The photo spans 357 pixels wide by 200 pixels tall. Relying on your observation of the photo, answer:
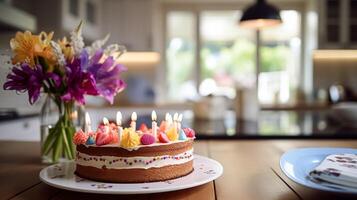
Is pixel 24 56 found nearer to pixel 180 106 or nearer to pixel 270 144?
pixel 270 144

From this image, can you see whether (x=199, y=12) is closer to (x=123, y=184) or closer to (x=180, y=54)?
(x=180, y=54)

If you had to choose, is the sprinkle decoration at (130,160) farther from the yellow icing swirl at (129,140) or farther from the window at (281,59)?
the window at (281,59)

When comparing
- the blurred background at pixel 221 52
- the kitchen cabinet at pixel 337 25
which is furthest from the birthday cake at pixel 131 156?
the kitchen cabinet at pixel 337 25

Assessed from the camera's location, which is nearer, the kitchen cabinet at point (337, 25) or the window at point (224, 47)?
the kitchen cabinet at point (337, 25)

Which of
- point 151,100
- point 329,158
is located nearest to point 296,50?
point 151,100

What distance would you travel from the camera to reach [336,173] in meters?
0.59

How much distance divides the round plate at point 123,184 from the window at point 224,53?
3685 millimetres

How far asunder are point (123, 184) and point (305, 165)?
15.4 inches

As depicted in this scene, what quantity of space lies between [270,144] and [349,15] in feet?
11.0

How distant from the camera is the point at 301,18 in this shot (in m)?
4.43

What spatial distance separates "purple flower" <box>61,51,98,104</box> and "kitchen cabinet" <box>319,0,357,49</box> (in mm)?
3632

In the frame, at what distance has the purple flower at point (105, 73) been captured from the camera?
890 mm

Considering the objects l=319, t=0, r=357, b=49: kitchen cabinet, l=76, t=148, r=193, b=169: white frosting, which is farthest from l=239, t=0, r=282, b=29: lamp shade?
l=319, t=0, r=357, b=49: kitchen cabinet

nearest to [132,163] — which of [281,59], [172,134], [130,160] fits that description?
[130,160]
